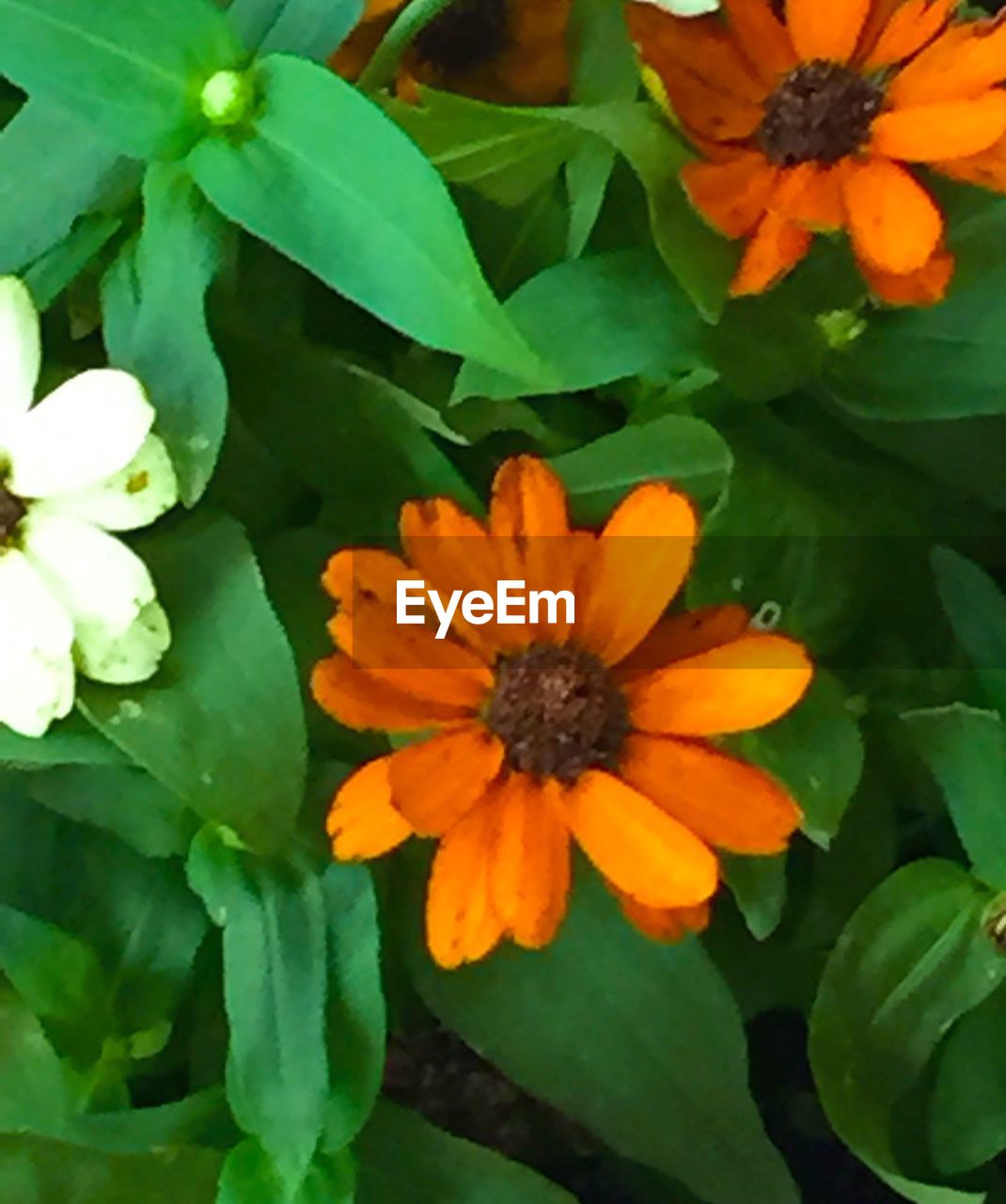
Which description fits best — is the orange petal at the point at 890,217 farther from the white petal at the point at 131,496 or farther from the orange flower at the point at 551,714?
the white petal at the point at 131,496

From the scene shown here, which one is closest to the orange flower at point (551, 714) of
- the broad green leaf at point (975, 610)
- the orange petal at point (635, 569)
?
the orange petal at point (635, 569)

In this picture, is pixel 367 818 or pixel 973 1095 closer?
pixel 367 818

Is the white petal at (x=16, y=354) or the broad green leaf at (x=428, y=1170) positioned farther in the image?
the broad green leaf at (x=428, y=1170)

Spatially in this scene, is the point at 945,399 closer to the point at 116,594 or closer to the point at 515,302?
the point at 515,302

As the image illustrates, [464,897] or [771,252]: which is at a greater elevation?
[771,252]

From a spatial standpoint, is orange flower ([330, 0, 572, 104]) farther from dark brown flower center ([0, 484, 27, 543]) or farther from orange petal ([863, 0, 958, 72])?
dark brown flower center ([0, 484, 27, 543])

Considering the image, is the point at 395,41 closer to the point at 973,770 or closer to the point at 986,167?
the point at 986,167

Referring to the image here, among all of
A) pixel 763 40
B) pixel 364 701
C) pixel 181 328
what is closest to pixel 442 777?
pixel 364 701

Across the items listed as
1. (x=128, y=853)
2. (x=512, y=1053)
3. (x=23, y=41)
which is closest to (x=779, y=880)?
(x=512, y=1053)
